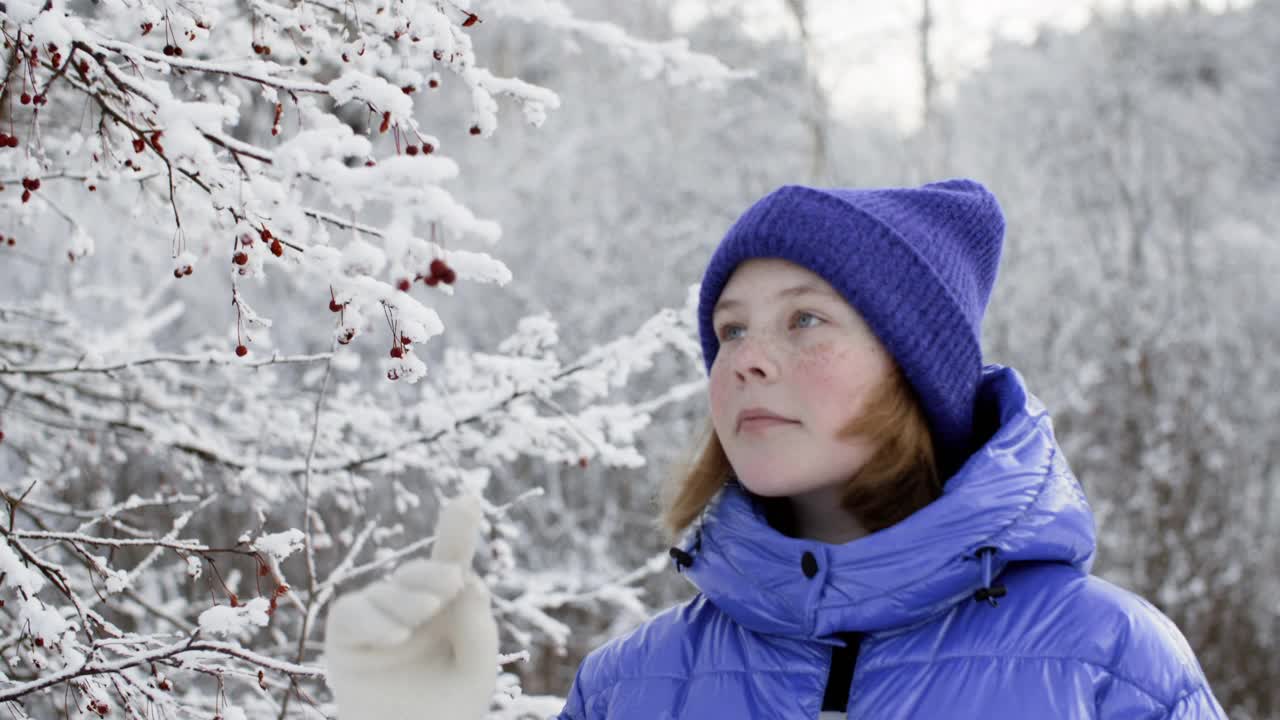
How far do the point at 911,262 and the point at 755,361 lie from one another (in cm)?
31

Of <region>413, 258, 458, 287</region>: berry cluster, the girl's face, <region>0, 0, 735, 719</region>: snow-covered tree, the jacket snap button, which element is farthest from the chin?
<region>413, 258, 458, 287</region>: berry cluster

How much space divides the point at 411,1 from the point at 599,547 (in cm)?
683

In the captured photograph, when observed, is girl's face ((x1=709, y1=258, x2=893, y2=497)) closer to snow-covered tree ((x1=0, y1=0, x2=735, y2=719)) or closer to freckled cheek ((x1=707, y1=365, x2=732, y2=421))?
freckled cheek ((x1=707, y1=365, x2=732, y2=421))

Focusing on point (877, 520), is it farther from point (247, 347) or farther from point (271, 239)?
point (247, 347)

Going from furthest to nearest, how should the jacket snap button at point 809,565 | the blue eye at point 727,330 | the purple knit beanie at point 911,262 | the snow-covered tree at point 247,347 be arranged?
the blue eye at point 727,330
the purple knit beanie at point 911,262
the jacket snap button at point 809,565
the snow-covered tree at point 247,347

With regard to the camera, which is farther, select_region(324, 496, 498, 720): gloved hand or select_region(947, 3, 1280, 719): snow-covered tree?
select_region(947, 3, 1280, 719): snow-covered tree

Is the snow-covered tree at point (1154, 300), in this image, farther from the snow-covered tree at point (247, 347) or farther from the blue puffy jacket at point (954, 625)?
the blue puffy jacket at point (954, 625)

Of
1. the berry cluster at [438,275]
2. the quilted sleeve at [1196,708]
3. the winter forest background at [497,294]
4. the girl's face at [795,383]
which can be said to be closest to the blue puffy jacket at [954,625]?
the quilted sleeve at [1196,708]

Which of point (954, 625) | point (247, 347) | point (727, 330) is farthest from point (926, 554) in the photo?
point (247, 347)

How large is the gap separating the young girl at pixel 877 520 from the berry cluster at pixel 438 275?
0.72m

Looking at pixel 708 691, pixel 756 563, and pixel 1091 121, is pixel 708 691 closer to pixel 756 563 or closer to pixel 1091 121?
pixel 756 563

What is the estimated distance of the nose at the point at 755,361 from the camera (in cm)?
171

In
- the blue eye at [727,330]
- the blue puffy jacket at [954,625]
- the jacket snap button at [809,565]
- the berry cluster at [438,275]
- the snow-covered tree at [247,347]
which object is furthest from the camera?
the blue eye at [727,330]

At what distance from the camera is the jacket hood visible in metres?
1.57
